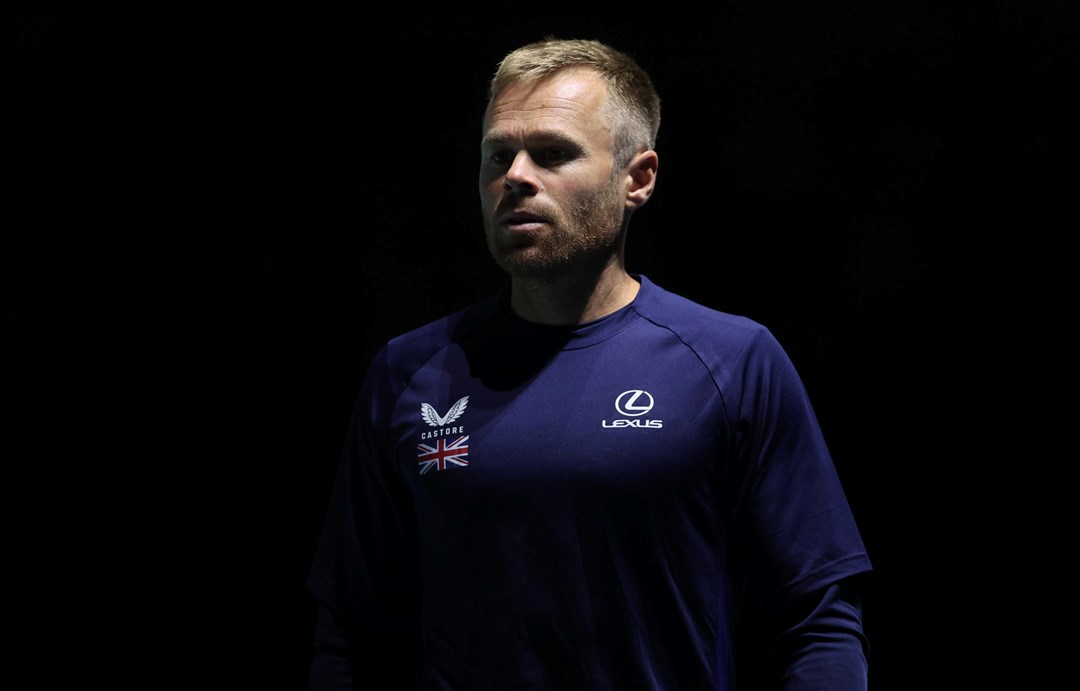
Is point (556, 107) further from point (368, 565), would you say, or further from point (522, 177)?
point (368, 565)

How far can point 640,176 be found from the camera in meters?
1.59

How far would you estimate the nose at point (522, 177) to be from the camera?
1480 mm

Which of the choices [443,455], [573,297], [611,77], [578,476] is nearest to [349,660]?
[443,455]

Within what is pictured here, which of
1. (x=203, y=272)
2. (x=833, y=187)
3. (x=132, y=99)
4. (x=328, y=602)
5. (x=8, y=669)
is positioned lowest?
(x=8, y=669)

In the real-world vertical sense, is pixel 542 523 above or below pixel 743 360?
below

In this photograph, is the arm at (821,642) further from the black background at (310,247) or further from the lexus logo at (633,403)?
the black background at (310,247)

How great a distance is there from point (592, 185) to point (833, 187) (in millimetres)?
697

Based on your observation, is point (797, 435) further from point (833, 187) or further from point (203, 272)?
point (203, 272)

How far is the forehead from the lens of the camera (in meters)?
1.49

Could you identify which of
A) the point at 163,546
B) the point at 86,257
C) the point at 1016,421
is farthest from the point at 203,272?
the point at 1016,421

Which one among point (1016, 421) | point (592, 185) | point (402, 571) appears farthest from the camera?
point (1016, 421)

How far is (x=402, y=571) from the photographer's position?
161 centimetres

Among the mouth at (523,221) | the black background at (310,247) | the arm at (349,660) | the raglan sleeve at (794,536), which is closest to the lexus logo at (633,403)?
the raglan sleeve at (794,536)

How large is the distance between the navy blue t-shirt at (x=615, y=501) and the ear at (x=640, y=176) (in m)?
0.13
